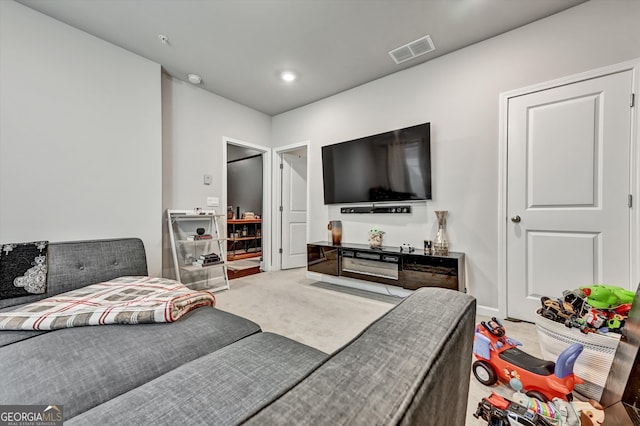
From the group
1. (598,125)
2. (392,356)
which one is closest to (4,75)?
(392,356)

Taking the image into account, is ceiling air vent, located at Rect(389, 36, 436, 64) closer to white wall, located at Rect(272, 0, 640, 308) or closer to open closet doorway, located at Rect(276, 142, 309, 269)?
white wall, located at Rect(272, 0, 640, 308)

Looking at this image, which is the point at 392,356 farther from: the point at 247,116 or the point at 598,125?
the point at 247,116

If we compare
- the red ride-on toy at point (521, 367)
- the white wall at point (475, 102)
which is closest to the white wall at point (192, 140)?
the white wall at point (475, 102)

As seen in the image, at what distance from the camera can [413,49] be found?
253cm

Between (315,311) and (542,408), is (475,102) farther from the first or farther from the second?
(315,311)

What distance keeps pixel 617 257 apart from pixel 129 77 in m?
4.65

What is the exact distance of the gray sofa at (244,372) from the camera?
13.6 inches

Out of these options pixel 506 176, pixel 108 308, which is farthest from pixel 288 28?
pixel 108 308

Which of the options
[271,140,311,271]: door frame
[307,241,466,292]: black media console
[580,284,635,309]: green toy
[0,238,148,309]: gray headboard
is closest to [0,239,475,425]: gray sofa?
[0,238,148,309]: gray headboard

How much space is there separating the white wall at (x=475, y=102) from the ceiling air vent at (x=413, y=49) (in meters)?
0.21

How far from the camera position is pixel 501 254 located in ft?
7.43

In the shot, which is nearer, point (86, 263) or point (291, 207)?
point (86, 263)

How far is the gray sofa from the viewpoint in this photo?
35 cm

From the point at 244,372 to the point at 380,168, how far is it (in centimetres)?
266
